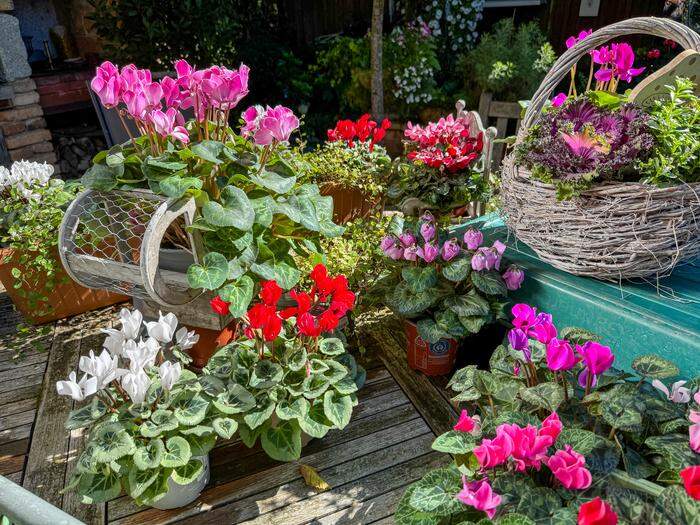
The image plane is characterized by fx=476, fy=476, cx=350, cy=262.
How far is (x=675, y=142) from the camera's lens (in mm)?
1266

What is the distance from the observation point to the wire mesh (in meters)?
1.63

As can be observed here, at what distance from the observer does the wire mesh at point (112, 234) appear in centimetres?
163

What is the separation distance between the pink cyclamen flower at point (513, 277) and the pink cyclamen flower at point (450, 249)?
0.66ft

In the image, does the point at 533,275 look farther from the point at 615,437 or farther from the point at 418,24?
the point at 418,24

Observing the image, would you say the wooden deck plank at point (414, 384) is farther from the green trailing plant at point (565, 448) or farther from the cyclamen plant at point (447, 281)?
the green trailing plant at point (565, 448)

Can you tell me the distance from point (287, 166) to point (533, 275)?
1022mm

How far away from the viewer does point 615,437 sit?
1134mm

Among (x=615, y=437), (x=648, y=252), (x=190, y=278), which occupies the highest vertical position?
(x=648, y=252)

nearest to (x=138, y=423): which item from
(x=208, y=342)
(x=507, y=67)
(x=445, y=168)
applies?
(x=208, y=342)

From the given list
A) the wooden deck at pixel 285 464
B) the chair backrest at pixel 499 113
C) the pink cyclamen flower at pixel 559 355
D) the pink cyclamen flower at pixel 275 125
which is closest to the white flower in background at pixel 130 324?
the wooden deck at pixel 285 464

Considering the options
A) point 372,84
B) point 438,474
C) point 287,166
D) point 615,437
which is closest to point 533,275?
point 615,437

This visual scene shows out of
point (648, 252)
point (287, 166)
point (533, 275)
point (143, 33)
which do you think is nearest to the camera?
point (648, 252)

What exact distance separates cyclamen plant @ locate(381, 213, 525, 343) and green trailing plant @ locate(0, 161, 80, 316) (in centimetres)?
157

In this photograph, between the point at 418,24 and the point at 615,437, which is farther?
the point at 418,24
